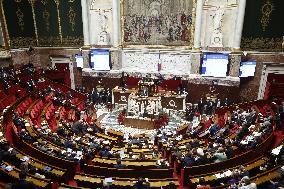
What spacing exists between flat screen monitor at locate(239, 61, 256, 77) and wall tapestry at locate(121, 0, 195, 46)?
430 cm

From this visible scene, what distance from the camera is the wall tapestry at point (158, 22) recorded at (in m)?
20.4

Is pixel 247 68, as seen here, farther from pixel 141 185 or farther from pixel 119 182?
pixel 119 182

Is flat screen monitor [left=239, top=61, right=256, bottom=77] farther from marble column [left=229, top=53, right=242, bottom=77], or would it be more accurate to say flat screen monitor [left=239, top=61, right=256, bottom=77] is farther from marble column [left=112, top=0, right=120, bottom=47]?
marble column [left=112, top=0, right=120, bottom=47]

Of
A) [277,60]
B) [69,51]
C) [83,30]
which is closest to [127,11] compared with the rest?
[83,30]

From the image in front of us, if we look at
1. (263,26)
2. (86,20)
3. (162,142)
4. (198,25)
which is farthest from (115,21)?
(162,142)

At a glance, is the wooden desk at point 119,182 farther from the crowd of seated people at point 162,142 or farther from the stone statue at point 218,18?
the stone statue at point 218,18

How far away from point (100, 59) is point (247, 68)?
11423 millimetres

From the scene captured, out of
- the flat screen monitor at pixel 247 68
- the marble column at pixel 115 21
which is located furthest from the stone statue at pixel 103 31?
the flat screen monitor at pixel 247 68

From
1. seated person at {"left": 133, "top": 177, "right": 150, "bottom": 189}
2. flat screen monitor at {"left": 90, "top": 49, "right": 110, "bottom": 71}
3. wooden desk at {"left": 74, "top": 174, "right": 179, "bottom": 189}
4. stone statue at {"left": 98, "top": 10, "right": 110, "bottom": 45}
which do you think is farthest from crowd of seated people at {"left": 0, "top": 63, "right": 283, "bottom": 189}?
stone statue at {"left": 98, "top": 10, "right": 110, "bottom": 45}

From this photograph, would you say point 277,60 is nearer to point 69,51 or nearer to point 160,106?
point 160,106

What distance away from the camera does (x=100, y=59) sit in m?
22.0

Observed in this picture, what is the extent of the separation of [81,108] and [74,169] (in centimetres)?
965

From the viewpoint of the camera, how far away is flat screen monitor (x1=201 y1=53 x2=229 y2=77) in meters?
19.4

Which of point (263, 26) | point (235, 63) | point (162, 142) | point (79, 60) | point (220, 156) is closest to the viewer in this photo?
point (220, 156)
